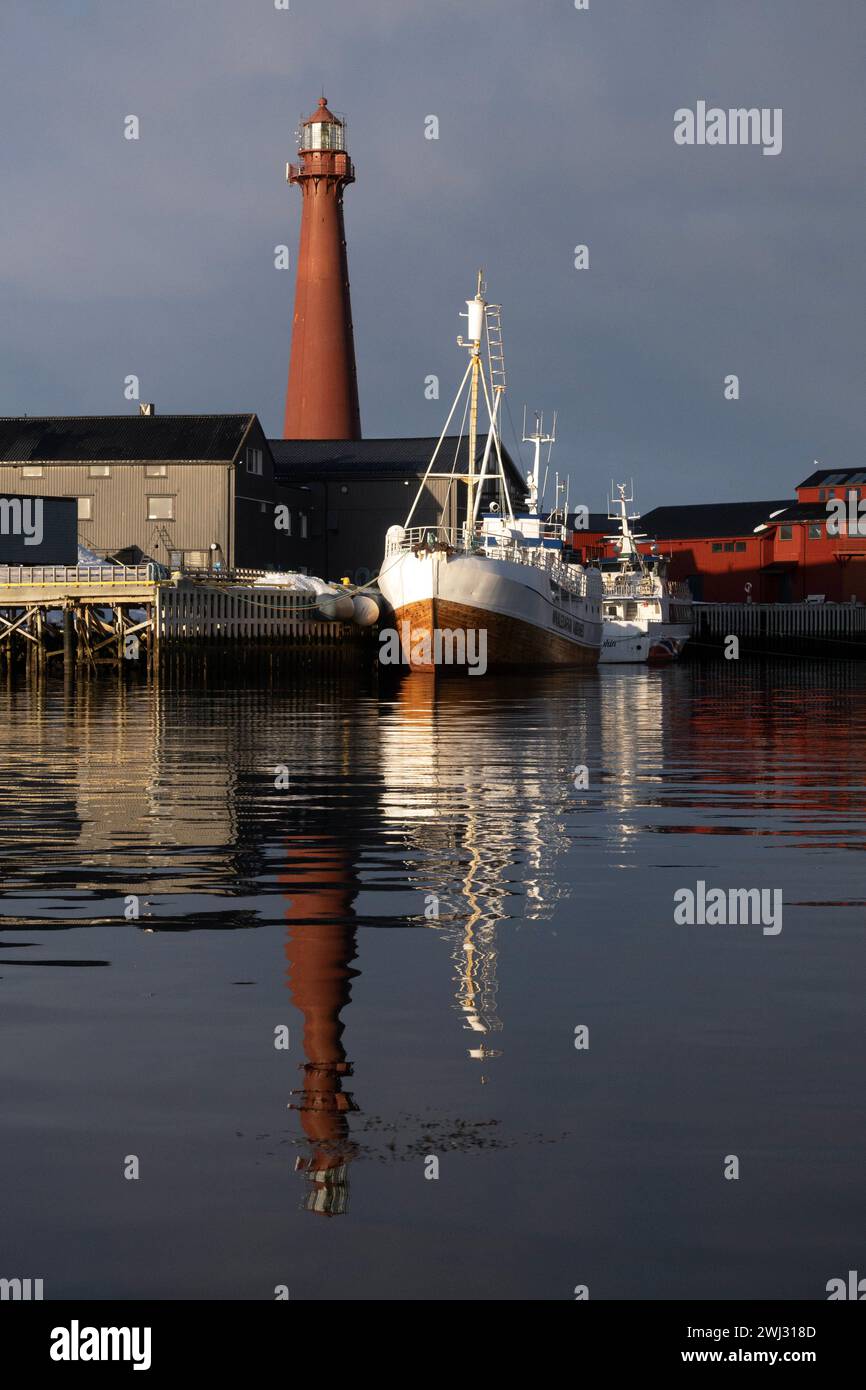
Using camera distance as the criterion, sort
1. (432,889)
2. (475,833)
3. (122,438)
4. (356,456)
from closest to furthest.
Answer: (432,889) < (475,833) < (122,438) < (356,456)

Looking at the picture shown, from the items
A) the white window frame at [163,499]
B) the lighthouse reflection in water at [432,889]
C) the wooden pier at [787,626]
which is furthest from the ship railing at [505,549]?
Result: the lighthouse reflection in water at [432,889]

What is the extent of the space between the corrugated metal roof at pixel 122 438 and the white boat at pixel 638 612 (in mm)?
21557

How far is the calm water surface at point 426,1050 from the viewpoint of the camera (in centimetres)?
630

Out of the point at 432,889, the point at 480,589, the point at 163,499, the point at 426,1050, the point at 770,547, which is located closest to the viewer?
the point at 426,1050

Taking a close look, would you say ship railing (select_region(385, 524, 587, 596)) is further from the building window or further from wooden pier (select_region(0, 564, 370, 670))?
the building window

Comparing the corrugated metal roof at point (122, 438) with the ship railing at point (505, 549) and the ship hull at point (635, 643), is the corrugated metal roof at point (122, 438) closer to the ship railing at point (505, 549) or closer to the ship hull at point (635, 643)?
the ship railing at point (505, 549)

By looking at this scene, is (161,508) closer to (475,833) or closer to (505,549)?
(505,549)

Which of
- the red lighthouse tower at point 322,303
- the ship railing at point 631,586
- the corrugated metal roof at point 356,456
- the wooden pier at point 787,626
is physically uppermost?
the red lighthouse tower at point 322,303

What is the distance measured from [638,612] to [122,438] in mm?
28270

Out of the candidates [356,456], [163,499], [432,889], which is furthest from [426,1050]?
[356,456]

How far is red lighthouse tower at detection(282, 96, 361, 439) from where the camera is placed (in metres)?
90.2

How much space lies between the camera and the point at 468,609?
66438 millimetres

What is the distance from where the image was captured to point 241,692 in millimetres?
54781

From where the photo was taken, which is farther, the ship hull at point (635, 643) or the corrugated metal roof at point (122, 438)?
the ship hull at point (635, 643)
